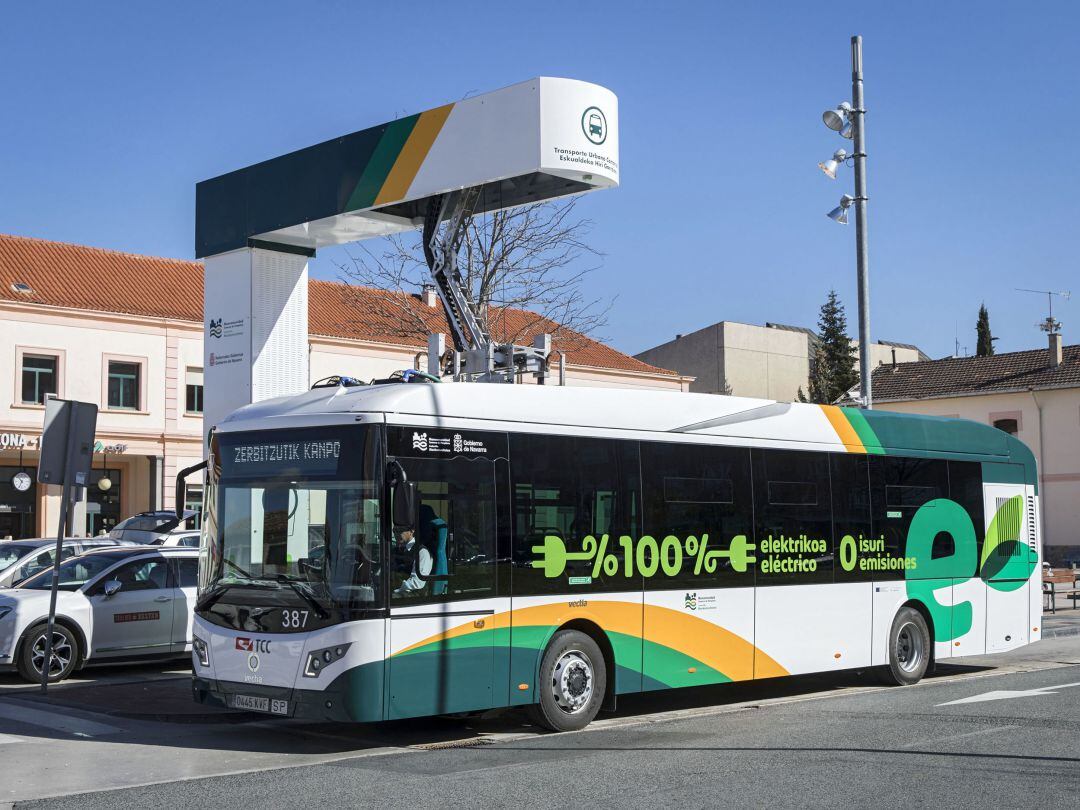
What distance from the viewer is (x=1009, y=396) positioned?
55.6 metres

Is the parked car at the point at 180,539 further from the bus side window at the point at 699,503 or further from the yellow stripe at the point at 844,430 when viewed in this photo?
the yellow stripe at the point at 844,430

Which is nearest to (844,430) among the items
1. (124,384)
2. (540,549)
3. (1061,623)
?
(540,549)

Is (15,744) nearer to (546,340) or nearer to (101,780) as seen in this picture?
(101,780)

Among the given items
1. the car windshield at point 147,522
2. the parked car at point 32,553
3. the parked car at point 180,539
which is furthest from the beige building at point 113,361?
the parked car at point 180,539

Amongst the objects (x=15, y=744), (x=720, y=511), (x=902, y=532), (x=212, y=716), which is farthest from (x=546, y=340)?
(x=15, y=744)

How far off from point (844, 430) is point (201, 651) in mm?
7415

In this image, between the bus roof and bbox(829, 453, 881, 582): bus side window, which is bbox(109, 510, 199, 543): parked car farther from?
bbox(829, 453, 881, 582): bus side window

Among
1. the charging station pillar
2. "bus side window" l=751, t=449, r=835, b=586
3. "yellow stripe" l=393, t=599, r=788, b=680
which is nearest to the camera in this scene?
"yellow stripe" l=393, t=599, r=788, b=680

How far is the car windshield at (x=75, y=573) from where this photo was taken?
1562 cm

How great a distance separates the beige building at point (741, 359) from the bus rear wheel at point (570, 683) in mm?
54253

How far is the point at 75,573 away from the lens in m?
15.9

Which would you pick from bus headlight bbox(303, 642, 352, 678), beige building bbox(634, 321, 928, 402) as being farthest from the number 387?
beige building bbox(634, 321, 928, 402)

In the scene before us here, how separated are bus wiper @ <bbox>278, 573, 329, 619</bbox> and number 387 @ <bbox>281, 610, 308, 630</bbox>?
95 mm

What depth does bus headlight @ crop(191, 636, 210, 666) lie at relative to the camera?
35.2 ft
